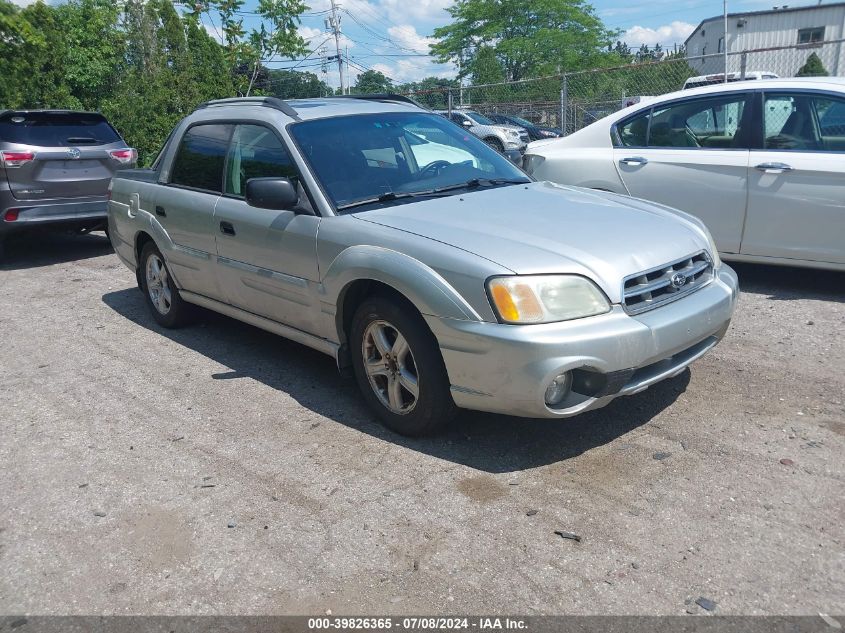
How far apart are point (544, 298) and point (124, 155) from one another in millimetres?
7840

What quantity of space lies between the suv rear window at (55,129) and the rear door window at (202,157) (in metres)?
4.19

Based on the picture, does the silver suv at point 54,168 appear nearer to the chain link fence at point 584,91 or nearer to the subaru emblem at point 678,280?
the subaru emblem at point 678,280

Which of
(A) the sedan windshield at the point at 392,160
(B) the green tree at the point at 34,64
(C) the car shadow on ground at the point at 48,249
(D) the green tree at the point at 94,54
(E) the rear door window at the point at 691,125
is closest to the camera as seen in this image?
(A) the sedan windshield at the point at 392,160

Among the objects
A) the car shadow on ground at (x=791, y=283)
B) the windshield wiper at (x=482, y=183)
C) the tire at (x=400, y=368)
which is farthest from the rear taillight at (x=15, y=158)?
the car shadow on ground at (x=791, y=283)

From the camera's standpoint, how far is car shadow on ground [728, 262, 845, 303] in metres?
6.15

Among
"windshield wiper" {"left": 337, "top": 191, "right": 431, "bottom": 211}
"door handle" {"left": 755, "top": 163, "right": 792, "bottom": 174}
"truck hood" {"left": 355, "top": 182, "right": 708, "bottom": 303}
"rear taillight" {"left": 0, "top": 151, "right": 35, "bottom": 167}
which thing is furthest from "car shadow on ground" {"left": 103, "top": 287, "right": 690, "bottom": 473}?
"rear taillight" {"left": 0, "top": 151, "right": 35, "bottom": 167}

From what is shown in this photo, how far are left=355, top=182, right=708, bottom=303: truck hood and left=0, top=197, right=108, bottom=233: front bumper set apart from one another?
5.96 metres

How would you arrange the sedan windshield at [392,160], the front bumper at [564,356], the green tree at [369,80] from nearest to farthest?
the front bumper at [564,356] < the sedan windshield at [392,160] < the green tree at [369,80]

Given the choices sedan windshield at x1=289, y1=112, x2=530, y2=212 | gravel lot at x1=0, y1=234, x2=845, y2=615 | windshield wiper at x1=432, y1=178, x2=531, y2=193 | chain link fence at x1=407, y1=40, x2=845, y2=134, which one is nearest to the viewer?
gravel lot at x1=0, y1=234, x2=845, y2=615

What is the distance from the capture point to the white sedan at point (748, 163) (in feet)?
19.2

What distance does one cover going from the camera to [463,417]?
4.29 m

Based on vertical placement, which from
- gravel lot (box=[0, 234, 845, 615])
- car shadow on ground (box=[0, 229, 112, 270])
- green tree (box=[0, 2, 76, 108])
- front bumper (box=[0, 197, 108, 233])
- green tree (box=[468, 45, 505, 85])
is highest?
green tree (box=[468, 45, 505, 85])

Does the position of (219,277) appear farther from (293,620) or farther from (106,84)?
(106,84)

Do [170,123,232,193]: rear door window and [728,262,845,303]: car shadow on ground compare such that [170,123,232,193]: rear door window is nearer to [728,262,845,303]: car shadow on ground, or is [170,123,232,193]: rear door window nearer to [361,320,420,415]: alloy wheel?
[361,320,420,415]: alloy wheel
